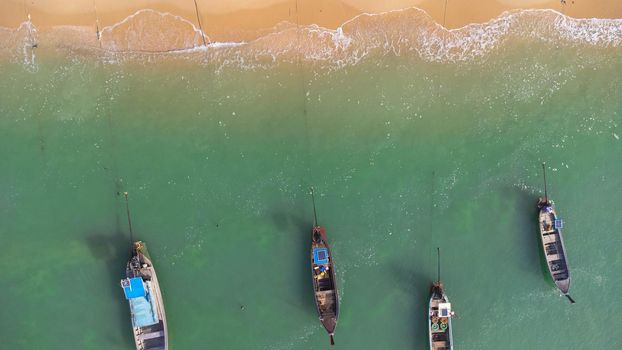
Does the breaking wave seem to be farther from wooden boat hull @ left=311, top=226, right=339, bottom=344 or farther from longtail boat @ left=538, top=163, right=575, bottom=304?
wooden boat hull @ left=311, top=226, right=339, bottom=344

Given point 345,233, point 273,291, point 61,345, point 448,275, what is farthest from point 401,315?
point 61,345

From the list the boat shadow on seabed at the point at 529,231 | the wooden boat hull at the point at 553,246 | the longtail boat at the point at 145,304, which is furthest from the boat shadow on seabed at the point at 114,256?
the wooden boat hull at the point at 553,246

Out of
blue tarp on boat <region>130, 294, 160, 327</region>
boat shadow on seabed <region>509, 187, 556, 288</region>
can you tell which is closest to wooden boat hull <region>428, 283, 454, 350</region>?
boat shadow on seabed <region>509, 187, 556, 288</region>

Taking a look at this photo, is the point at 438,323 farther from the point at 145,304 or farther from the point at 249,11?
the point at 249,11

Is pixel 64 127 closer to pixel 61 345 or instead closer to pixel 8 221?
pixel 8 221

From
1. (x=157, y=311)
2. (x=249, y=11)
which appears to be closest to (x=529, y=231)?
(x=249, y=11)

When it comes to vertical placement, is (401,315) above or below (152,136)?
below
